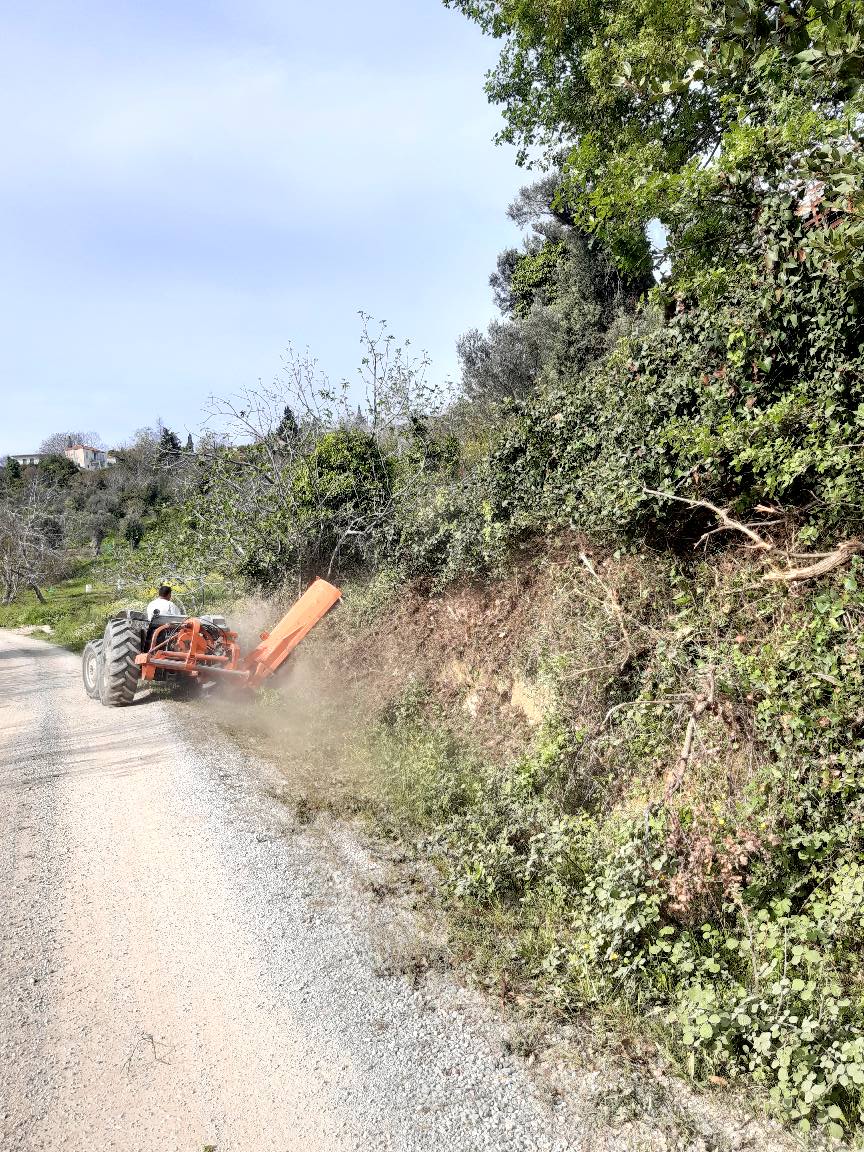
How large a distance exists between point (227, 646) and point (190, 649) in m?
0.45

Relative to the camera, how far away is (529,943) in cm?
414

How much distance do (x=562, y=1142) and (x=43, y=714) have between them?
361 inches

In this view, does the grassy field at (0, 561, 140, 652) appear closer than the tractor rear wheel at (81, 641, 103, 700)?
No

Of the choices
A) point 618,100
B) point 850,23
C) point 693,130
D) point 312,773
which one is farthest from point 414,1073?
point 618,100

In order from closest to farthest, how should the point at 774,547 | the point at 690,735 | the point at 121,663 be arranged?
1. the point at 690,735
2. the point at 774,547
3. the point at 121,663

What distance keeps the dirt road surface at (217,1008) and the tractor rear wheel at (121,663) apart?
11.5 ft

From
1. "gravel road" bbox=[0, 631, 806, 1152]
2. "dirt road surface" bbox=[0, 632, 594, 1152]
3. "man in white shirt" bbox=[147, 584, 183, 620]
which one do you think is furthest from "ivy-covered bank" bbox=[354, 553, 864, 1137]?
"man in white shirt" bbox=[147, 584, 183, 620]

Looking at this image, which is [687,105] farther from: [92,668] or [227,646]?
[92,668]

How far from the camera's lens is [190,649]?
9.20 m

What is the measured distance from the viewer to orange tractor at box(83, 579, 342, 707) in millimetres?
8961

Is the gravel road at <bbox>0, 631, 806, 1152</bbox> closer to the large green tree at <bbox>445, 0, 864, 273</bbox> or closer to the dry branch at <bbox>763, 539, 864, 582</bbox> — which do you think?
the dry branch at <bbox>763, 539, 864, 582</bbox>

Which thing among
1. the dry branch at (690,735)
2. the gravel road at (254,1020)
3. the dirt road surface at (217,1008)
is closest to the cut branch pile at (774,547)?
the dry branch at (690,735)

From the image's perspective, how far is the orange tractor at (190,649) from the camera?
8.96 metres

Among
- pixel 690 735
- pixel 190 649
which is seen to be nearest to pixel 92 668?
pixel 190 649
